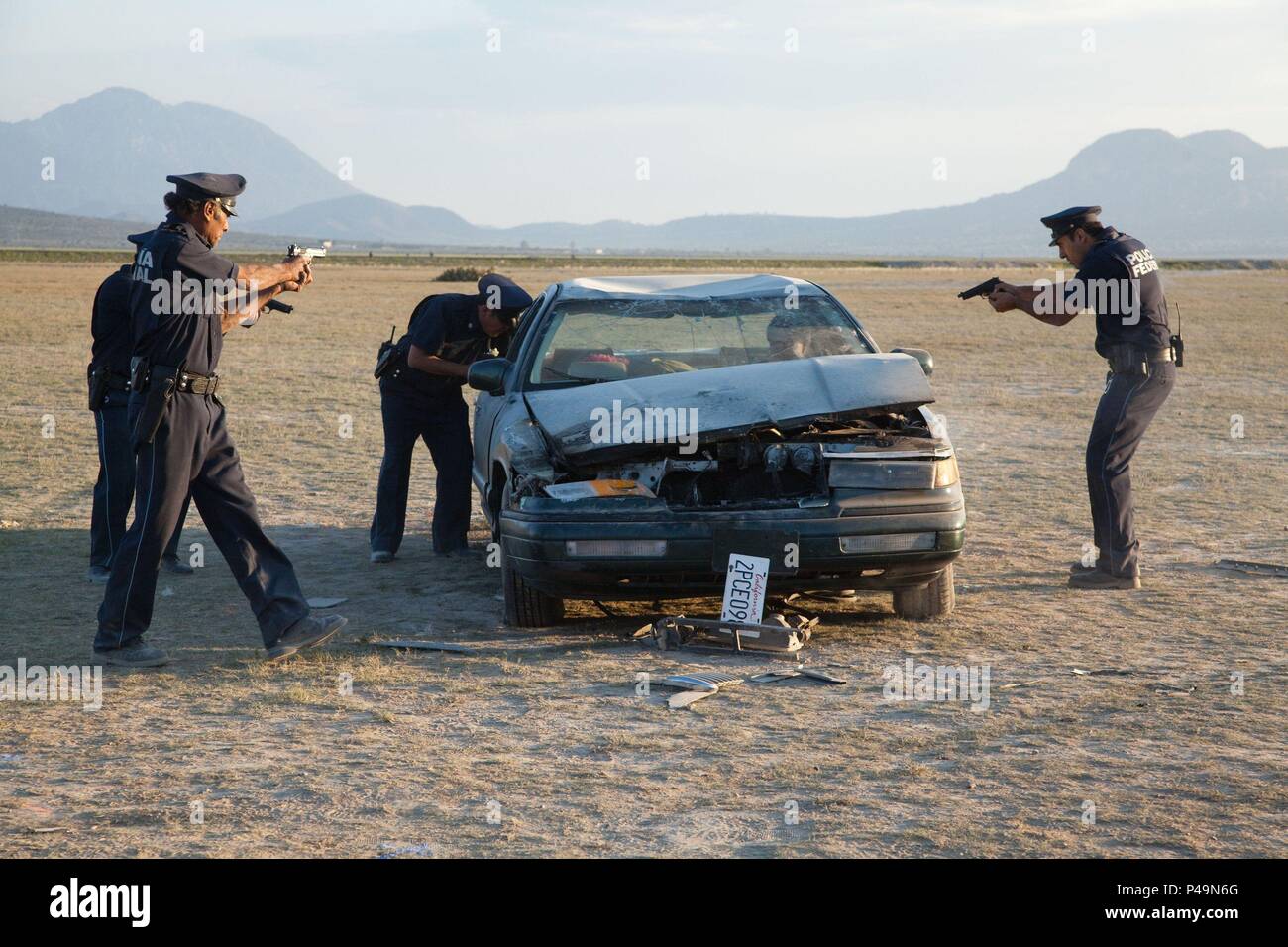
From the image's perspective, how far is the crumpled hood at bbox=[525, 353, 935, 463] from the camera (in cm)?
671

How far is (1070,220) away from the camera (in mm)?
8297

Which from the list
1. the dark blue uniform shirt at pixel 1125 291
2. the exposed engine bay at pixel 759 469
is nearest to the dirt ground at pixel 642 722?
the exposed engine bay at pixel 759 469

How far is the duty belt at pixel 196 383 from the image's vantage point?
6223mm

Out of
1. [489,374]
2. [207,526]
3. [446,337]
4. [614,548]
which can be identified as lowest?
[614,548]

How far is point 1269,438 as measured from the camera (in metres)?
14.3

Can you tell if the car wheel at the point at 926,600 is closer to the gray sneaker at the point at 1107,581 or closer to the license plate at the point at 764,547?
the license plate at the point at 764,547

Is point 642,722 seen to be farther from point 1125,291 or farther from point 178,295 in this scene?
point 1125,291

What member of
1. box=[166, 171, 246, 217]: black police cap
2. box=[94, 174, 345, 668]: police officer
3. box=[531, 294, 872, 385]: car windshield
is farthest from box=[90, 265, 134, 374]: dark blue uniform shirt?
box=[531, 294, 872, 385]: car windshield

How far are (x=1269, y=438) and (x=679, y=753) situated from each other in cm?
1099

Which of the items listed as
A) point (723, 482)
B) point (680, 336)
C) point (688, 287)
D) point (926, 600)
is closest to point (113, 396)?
point (680, 336)

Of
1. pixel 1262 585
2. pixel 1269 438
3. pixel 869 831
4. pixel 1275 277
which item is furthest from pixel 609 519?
pixel 1275 277

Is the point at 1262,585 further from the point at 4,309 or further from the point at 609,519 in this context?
the point at 4,309

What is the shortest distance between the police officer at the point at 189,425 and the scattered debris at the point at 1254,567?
5.23 metres

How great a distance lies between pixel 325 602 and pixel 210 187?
2.51 metres
